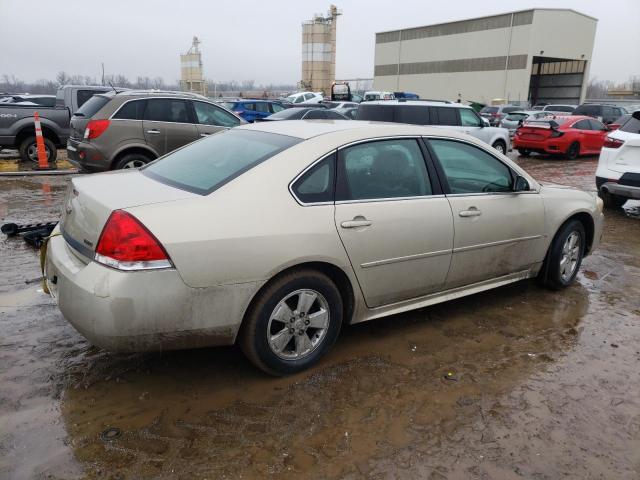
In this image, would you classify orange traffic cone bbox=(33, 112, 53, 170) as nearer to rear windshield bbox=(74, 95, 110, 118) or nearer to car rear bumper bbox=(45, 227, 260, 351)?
rear windshield bbox=(74, 95, 110, 118)

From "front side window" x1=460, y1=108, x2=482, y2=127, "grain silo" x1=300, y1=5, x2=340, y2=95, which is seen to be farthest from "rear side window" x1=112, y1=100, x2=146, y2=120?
"grain silo" x1=300, y1=5, x2=340, y2=95

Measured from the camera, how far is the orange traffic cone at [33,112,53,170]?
10.8 metres

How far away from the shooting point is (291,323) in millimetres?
3207

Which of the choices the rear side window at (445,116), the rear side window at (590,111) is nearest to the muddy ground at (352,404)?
the rear side window at (445,116)

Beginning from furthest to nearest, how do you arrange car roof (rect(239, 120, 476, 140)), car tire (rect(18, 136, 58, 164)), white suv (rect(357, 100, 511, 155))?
white suv (rect(357, 100, 511, 155)) → car tire (rect(18, 136, 58, 164)) → car roof (rect(239, 120, 476, 140))

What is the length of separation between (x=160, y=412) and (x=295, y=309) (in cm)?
97

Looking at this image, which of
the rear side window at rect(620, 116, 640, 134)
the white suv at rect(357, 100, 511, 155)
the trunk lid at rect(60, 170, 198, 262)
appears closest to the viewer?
the trunk lid at rect(60, 170, 198, 262)

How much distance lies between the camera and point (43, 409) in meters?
2.88

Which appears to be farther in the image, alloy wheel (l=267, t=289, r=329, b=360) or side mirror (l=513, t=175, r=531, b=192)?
side mirror (l=513, t=175, r=531, b=192)

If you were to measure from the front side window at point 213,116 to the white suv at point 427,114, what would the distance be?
3.97m

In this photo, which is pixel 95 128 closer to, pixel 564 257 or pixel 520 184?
pixel 520 184

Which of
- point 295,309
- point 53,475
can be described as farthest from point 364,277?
point 53,475

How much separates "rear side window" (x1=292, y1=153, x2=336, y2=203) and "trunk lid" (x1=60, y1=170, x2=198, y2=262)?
2.19ft

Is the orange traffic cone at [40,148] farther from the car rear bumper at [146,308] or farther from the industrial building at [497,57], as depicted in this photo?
the industrial building at [497,57]
